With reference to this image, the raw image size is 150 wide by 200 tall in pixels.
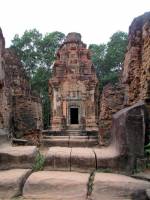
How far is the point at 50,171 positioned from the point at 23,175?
18.4 inches

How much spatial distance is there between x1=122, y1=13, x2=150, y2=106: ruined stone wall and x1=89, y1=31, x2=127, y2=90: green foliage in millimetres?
24737

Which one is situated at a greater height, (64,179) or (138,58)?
(138,58)

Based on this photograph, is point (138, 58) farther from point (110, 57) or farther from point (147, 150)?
point (110, 57)

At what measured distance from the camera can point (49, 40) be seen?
111 ft

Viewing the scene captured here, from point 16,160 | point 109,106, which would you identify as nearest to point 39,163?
point 16,160

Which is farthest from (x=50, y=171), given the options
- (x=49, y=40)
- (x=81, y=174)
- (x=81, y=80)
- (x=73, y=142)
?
(x=49, y=40)

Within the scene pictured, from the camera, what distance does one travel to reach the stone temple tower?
23781mm

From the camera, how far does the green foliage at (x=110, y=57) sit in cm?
3209

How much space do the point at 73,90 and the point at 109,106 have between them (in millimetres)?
15850

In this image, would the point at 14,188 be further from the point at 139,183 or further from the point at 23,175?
the point at 139,183

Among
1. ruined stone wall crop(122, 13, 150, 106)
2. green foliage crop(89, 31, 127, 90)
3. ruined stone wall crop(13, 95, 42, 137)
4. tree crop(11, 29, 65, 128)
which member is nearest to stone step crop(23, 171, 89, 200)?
ruined stone wall crop(122, 13, 150, 106)

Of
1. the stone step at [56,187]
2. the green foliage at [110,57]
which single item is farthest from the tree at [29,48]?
the stone step at [56,187]

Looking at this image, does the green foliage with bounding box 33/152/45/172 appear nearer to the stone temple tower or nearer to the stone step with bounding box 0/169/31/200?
the stone step with bounding box 0/169/31/200

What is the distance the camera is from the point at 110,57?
32906 millimetres
